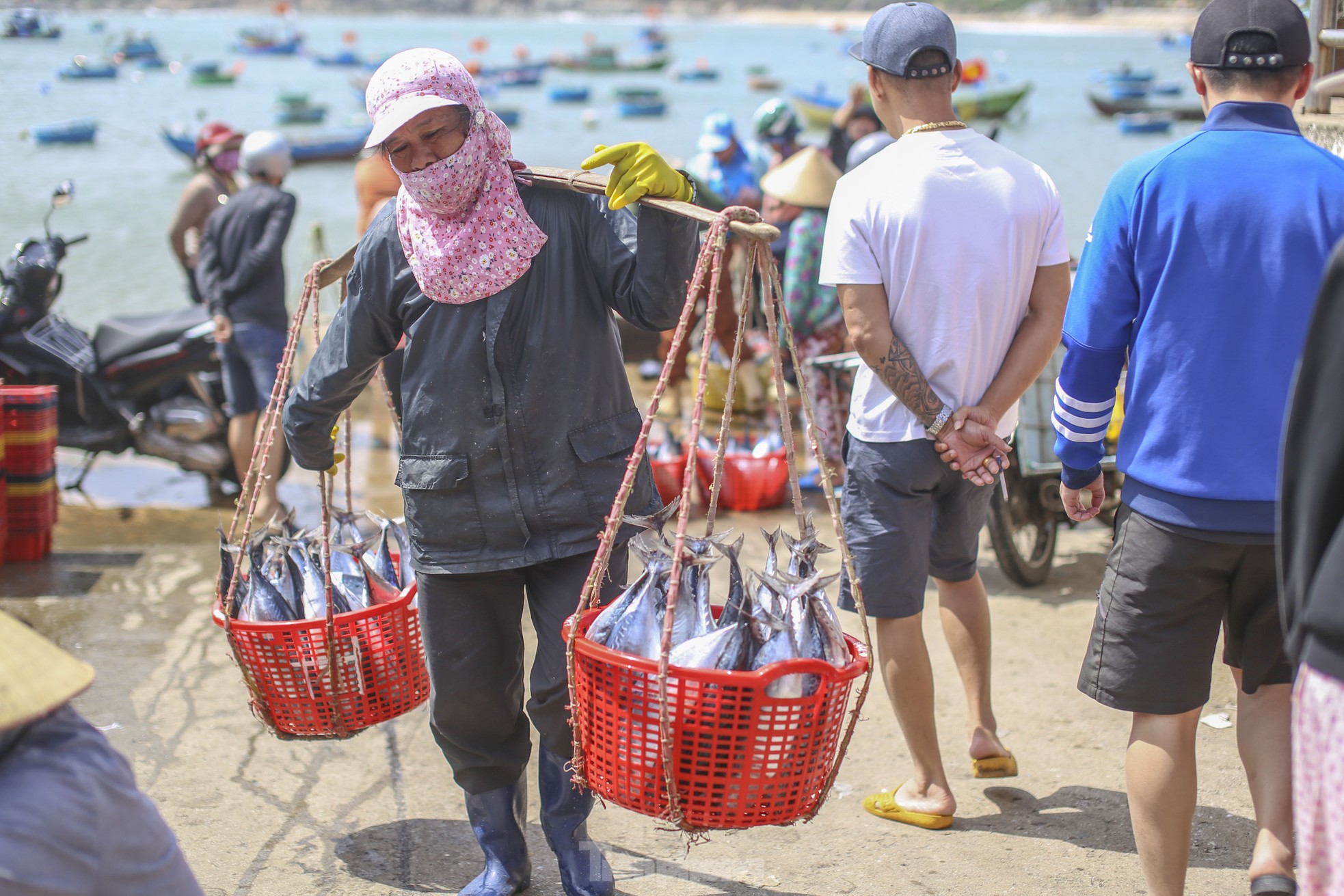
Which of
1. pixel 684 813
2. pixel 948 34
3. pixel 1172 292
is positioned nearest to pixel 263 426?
pixel 684 813

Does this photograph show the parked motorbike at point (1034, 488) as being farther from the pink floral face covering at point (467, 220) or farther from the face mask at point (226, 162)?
the face mask at point (226, 162)

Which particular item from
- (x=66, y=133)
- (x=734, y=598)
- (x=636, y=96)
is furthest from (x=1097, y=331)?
(x=636, y=96)

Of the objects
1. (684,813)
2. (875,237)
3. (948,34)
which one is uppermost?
(948,34)

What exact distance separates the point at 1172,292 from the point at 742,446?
4.45 metres

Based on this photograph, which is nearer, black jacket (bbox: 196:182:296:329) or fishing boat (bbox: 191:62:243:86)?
black jacket (bbox: 196:182:296:329)

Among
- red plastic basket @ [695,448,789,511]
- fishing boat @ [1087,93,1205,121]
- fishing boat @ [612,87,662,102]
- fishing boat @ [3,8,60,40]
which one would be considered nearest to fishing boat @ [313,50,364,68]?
fishing boat @ [3,8,60,40]

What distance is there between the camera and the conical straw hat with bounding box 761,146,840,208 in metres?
6.17

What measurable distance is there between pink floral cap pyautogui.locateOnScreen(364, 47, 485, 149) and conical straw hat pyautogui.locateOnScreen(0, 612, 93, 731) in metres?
1.32

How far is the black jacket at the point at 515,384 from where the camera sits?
269 cm

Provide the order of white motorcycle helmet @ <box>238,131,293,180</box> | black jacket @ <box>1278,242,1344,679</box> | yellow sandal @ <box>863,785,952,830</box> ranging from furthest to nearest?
white motorcycle helmet @ <box>238,131,293,180</box> < yellow sandal @ <box>863,785,952,830</box> < black jacket @ <box>1278,242,1344,679</box>

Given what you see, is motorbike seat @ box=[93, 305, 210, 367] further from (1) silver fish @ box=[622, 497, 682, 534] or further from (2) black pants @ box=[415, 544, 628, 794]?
(1) silver fish @ box=[622, 497, 682, 534]

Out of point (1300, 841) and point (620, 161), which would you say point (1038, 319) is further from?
point (1300, 841)

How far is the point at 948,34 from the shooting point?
3.02 meters

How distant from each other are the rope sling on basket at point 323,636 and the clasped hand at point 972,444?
1.44 metres
